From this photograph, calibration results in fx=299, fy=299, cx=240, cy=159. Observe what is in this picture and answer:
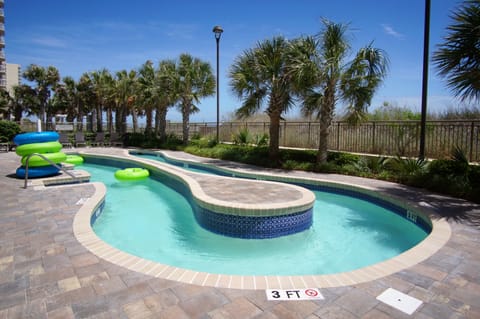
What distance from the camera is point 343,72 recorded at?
1070cm

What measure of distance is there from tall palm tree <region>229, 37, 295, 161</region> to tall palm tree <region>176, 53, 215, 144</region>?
6644 mm

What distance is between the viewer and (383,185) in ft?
28.8

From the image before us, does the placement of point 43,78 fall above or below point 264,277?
above

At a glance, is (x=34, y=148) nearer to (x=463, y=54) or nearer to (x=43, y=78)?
(x=463, y=54)

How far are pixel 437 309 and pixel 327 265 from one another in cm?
208

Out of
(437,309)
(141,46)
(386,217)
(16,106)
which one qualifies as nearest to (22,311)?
(437,309)

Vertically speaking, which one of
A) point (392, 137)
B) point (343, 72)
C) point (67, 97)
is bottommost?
point (392, 137)

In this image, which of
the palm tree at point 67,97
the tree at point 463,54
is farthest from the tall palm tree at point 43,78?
the tree at point 463,54

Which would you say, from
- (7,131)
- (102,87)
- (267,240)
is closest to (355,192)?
(267,240)

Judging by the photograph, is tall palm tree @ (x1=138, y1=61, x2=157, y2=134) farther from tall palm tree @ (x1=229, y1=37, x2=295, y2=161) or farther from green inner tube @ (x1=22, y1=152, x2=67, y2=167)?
green inner tube @ (x1=22, y1=152, x2=67, y2=167)

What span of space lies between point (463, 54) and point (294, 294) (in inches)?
283

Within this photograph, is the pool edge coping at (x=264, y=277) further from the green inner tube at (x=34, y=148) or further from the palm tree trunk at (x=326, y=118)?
the palm tree trunk at (x=326, y=118)

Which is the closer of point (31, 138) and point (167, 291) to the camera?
point (167, 291)

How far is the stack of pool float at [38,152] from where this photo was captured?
30.4ft
